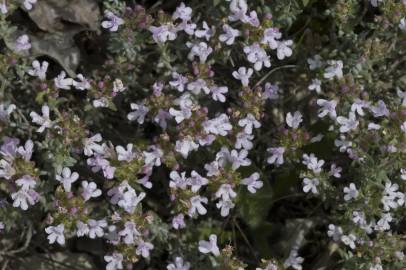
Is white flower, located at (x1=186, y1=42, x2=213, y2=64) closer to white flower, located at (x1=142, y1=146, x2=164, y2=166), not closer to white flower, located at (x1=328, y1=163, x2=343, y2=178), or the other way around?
white flower, located at (x1=142, y1=146, x2=164, y2=166)

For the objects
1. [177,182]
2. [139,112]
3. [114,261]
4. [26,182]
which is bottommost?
[114,261]

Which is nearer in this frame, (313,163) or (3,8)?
(3,8)

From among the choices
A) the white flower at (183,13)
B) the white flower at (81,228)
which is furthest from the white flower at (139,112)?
the white flower at (81,228)

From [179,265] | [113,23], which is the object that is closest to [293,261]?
[179,265]

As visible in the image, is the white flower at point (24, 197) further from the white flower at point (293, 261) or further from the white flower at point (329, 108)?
the white flower at point (329, 108)

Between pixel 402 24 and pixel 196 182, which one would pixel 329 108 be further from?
pixel 196 182

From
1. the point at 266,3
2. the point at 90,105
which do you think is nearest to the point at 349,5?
the point at 266,3
